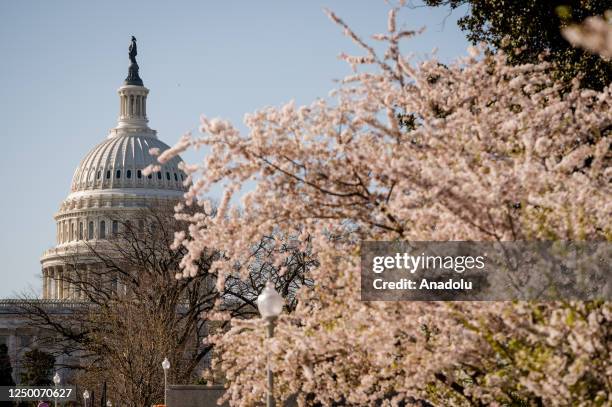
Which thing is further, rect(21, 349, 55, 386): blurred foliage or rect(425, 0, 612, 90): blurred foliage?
rect(21, 349, 55, 386): blurred foliage

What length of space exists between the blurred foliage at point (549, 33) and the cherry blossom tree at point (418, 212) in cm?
522

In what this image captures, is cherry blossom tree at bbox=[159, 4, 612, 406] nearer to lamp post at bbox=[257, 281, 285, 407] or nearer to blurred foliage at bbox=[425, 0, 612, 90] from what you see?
lamp post at bbox=[257, 281, 285, 407]

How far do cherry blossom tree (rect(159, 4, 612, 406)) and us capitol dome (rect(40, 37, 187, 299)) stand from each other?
403ft

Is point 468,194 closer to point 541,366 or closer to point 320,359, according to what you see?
point 541,366

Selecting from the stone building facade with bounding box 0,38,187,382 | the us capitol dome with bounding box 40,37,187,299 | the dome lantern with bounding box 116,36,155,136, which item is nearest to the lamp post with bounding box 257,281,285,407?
the stone building facade with bounding box 0,38,187,382

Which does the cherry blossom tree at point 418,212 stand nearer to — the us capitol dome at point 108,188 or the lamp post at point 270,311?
the lamp post at point 270,311

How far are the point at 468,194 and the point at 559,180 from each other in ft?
3.34

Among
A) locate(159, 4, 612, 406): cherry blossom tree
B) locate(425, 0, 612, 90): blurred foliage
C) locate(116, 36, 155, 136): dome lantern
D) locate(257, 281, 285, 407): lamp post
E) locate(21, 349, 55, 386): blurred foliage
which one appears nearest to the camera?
locate(159, 4, 612, 406): cherry blossom tree

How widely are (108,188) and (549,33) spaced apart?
453ft

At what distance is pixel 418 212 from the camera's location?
1038 cm

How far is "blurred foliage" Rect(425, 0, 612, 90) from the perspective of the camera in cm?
1825

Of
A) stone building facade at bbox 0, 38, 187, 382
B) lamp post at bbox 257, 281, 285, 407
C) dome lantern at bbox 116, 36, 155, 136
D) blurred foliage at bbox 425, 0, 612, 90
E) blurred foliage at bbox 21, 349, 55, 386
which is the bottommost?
lamp post at bbox 257, 281, 285, 407

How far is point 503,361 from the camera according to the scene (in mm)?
10820

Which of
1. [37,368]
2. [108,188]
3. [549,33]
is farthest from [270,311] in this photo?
[108,188]
